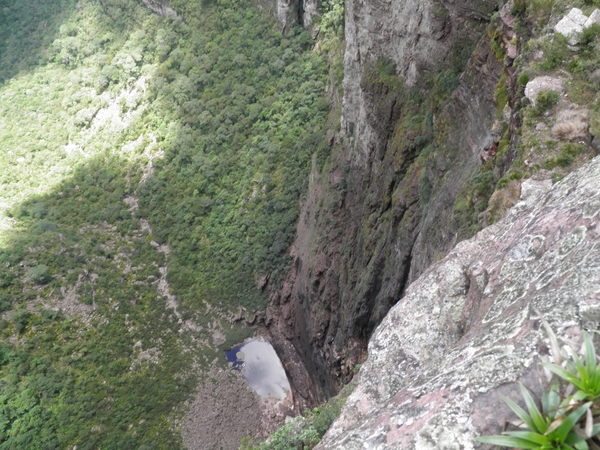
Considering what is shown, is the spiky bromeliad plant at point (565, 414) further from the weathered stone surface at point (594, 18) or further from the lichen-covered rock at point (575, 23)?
the weathered stone surface at point (594, 18)

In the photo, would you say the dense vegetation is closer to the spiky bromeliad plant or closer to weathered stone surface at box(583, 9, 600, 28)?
weathered stone surface at box(583, 9, 600, 28)

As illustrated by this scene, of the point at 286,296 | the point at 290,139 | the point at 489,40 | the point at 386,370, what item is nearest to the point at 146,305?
the point at 286,296

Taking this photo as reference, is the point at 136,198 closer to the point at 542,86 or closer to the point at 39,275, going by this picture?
the point at 39,275

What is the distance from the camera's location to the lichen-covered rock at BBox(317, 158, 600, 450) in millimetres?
5242

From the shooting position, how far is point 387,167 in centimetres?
2944

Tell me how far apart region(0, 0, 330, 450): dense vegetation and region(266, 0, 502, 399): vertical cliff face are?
27.0 ft

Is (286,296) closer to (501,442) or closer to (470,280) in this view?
(470,280)

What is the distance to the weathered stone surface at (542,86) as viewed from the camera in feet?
41.8

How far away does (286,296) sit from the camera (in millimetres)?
46719

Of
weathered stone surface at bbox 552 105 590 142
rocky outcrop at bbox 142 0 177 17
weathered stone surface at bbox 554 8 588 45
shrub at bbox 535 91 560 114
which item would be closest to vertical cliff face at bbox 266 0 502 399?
weathered stone surface at bbox 554 8 588 45

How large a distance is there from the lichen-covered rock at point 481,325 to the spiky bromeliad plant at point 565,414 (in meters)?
0.45

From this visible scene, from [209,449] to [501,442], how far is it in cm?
4084

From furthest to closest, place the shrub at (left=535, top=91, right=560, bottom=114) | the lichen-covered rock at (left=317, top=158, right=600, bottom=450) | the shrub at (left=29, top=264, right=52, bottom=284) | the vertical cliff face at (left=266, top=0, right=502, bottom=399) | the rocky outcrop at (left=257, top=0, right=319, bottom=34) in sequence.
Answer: the rocky outcrop at (left=257, top=0, right=319, bottom=34)
the shrub at (left=29, top=264, right=52, bottom=284)
the vertical cliff face at (left=266, top=0, right=502, bottom=399)
the shrub at (left=535, top=91, right=560, bottom=114)
the lichen-covered rock at (left=317, top=158, right=600, bottom=450)

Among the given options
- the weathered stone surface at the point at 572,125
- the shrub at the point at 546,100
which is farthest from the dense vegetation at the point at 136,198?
the weathered stone surface at the point at 572,125
